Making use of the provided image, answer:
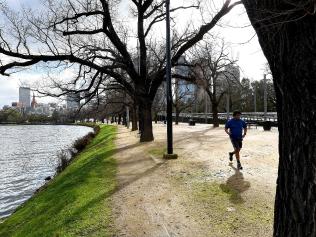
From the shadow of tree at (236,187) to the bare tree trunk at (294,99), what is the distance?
16.4 feet

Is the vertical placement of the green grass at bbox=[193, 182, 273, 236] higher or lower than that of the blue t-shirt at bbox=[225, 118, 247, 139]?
lower

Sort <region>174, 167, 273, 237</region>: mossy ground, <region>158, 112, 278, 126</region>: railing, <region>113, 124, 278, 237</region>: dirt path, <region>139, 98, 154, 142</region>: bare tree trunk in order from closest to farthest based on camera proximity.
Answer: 1. <region>174, 167, 273, 237</region>: mossy ground
2. <region>113, 124, 278, 237</region>: dirt path
3. <region>139, 98, 154, 142</region>: bare tree trunk
4. <region>158, 112, 278, 126</region>: railing

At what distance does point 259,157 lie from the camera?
16.2 metres

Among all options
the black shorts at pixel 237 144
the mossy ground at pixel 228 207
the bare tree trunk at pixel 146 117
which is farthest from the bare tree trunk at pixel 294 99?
the bare tree trunk at pixel 146 117

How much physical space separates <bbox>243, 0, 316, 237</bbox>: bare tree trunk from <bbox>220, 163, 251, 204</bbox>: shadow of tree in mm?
4987

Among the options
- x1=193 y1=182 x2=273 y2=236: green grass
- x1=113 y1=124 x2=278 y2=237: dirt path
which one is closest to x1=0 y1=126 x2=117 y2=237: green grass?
x1=113 y1=124 x2=278 y2=237: dirt path

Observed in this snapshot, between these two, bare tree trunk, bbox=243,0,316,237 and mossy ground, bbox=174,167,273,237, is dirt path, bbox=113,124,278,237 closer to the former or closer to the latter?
mossy ground, bbox=174,167,273,237

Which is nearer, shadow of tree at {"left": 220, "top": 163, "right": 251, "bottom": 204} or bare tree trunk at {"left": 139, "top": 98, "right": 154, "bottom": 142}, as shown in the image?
shadow of tree at {"left": 220, "top": 163, "right": 251, "bottom": 204}

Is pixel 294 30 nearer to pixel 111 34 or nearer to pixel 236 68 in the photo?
pixel 111 34

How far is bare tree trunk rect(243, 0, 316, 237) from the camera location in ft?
14.3

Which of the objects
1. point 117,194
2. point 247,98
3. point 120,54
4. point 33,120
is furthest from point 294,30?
point 33,120

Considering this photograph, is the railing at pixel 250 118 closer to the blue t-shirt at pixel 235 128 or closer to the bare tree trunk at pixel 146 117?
the bare tree trunk at pixel 146 117

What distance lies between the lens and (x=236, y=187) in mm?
10945

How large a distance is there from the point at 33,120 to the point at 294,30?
19145 centimetres
